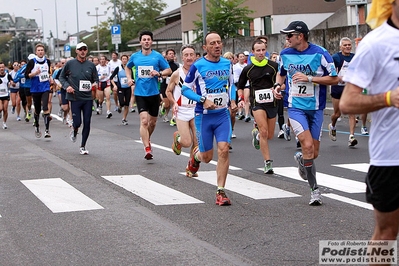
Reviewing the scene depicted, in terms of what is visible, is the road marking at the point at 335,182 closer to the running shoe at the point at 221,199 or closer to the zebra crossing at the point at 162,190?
the zebra crossing at the point at 162,190

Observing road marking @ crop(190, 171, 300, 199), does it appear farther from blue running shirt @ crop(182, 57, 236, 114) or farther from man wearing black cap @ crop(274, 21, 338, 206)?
blue running shirt @ crop(182, 57, 236, 114)

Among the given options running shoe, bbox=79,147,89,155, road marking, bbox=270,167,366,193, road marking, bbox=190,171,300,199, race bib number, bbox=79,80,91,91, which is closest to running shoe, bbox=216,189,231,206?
road marking, bbox=190,171,300,199

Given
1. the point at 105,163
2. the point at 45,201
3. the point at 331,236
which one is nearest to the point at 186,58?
the point at 105,163

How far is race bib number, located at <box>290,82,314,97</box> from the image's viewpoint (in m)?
9.41

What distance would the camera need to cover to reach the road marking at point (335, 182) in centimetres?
1025

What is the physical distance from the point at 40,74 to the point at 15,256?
507 inches

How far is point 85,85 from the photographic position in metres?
15.2

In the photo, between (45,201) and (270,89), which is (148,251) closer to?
(45,201)

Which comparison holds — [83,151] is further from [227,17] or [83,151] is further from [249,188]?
[227,17]

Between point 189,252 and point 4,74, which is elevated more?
point 4,74

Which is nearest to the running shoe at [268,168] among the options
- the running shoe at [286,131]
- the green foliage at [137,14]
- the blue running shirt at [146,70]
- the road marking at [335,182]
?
the road marking at [335,182]

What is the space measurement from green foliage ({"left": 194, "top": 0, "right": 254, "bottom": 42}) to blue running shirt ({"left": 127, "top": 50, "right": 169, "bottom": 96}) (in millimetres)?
23790

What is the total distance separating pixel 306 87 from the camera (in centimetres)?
944

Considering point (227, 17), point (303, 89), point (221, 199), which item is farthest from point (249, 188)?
point (227, 17)
